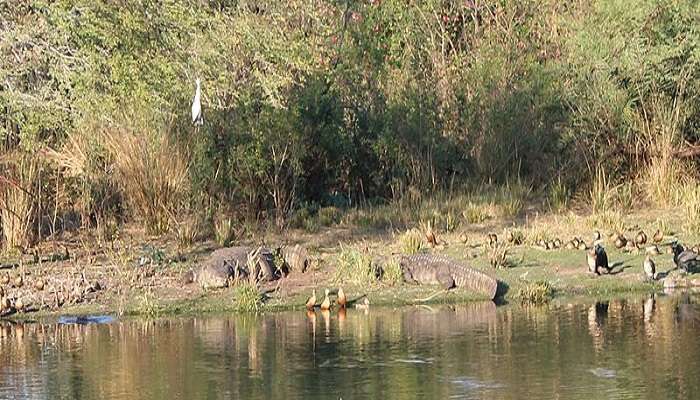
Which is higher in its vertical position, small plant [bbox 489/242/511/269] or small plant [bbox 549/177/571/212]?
small plant [bbox 549/177/571/212]

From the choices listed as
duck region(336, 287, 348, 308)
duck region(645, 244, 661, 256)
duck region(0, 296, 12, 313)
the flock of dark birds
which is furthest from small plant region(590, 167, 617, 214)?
duck region(0, 296, 12, 313)

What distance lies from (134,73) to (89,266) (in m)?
3.49

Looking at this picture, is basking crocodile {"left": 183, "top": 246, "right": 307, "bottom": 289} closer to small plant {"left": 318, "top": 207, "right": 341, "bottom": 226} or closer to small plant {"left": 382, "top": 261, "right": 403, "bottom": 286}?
small plant {"left": 382, "top": 261, "right": 403, "bottom": 286}

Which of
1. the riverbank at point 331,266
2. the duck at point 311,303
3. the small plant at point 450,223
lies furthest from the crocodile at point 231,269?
the small plant at point 450,223

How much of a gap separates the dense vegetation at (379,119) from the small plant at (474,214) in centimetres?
137

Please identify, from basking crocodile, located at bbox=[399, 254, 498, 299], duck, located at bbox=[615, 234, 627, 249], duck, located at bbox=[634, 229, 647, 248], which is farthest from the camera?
duck, located at bbox=[634, 229, 647, 248]

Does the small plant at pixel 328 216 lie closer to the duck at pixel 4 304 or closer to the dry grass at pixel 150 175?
the dry grass at pixel 150 175

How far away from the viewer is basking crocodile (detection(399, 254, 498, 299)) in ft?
51.3

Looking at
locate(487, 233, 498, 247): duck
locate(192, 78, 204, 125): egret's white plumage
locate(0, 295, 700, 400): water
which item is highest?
locate(192, 78, 204, 125): egret's white plumage

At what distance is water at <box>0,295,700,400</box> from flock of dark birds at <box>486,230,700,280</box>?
42.1 inches

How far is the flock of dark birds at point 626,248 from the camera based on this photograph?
16.3 meters

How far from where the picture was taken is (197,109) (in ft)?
63.0

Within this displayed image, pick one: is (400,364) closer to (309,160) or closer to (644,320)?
(644,320)

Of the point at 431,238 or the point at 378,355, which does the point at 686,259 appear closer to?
the point at 431,238
